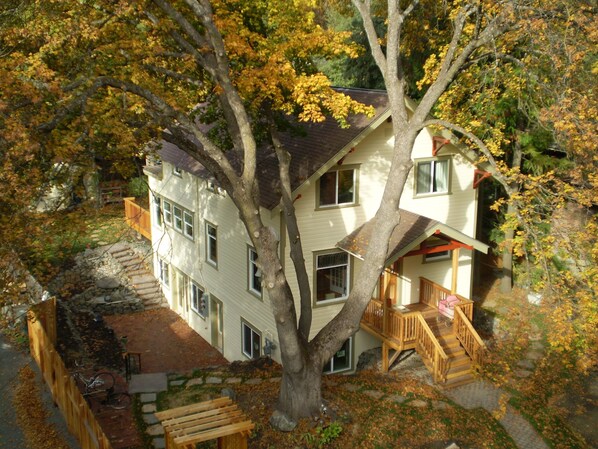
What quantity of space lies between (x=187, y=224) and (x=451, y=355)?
41.8ft

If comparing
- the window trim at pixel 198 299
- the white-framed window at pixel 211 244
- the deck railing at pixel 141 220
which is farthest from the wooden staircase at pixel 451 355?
the deck railing at pixel 141 220

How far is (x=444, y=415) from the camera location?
17.5m

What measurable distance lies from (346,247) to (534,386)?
23.6 ft

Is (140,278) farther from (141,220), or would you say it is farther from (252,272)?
(252,272)

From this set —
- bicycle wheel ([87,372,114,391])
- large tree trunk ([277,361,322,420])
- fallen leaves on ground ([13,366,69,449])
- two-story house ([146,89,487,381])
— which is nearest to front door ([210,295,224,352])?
two-story house ([146,89,487,381])

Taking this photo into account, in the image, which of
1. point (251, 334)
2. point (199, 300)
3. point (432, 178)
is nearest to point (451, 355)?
point (432, 178)

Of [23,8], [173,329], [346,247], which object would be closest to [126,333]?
[173,329]

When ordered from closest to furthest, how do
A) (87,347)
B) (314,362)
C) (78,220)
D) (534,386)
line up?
(78,220)
(314,362)
(534,386)
(87,347)

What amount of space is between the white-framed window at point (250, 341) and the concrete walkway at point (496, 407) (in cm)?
675

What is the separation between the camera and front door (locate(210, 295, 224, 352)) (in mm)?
25312

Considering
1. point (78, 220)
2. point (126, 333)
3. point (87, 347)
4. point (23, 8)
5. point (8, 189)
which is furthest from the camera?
point (126, 333)

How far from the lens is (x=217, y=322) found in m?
25.9

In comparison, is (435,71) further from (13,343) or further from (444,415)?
(13,343)

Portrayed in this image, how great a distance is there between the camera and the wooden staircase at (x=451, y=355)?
19922 mm
